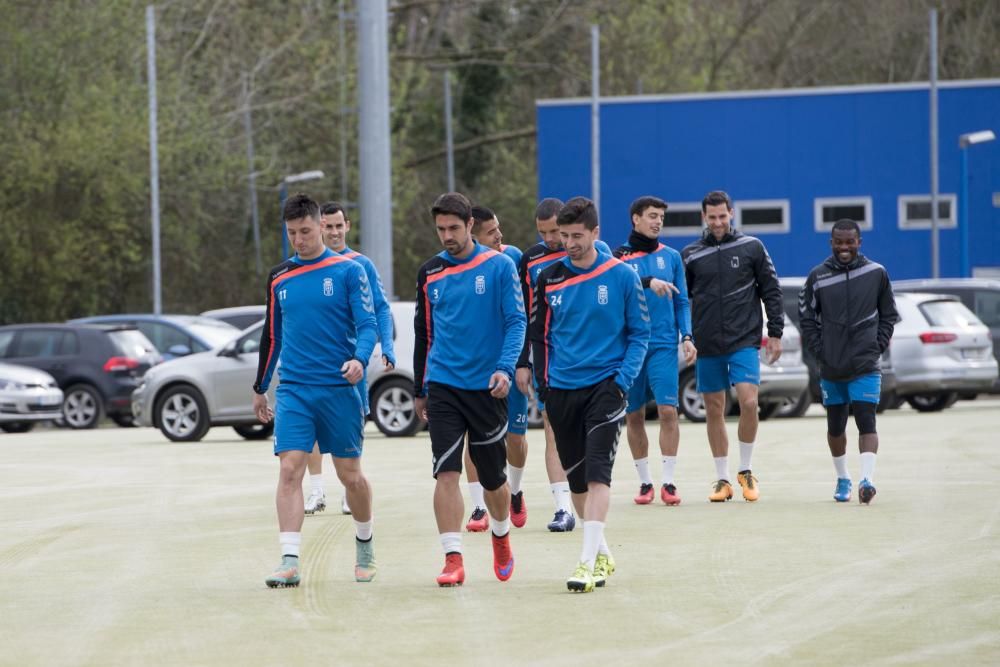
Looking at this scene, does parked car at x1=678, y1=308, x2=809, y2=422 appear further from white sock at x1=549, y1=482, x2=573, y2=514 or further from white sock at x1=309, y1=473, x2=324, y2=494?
white sock at x1=549, y1=482, x2=573, y2=514

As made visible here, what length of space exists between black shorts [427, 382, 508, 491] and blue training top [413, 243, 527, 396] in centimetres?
7

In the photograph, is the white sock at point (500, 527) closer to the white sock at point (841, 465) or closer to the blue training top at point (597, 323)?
the blue training top at point (597, 323)

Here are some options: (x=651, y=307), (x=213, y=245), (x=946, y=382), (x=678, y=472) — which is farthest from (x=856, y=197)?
(x=651, y=307)

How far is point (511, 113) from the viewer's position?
199ft

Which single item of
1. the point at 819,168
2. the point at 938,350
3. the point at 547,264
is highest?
the point at 819,168

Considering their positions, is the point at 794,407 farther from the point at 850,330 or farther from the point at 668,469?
the point at 850,330

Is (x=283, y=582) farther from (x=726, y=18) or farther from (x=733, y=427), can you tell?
(x=726, y=18)

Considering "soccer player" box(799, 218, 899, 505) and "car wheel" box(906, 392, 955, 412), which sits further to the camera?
"car wheel" box(906, 392, 955, 412)

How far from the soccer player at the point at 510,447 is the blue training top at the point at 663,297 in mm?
1045

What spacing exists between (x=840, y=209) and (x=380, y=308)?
37.2 meters

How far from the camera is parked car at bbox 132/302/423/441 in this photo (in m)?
21.8

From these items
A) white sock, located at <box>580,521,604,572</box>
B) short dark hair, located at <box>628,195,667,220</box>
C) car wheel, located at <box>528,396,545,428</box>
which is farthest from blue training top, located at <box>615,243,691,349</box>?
car wheel, located at <box>528,396,545,428</box>

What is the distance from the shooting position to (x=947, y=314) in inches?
973

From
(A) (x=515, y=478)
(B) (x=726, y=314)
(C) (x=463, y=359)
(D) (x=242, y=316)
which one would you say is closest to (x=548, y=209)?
(A) (x=515, y=478)
